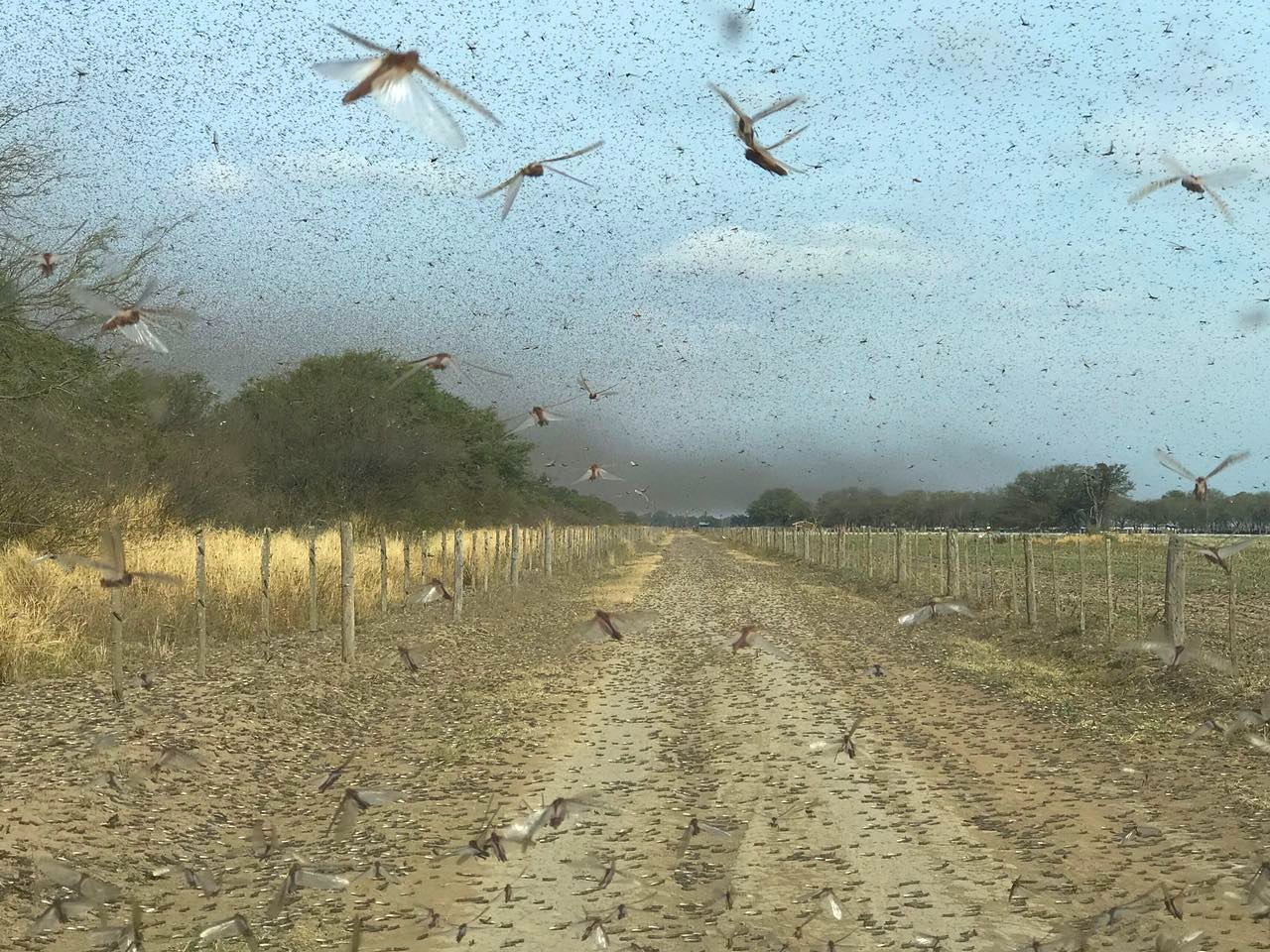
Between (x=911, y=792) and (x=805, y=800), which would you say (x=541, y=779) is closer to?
(x=805, y=800)

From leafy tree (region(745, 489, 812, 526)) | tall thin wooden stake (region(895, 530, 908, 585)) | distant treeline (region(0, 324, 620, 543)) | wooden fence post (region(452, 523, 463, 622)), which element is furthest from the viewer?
leafy tree (region(745, 489, 812, 526))

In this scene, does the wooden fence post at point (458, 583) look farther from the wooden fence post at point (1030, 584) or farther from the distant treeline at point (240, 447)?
the wooden fence post at point (1030, 584)

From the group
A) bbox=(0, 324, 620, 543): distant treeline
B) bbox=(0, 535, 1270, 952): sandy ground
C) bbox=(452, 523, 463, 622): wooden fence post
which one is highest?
bbox=(0, 324, 620, 543): distant treeline

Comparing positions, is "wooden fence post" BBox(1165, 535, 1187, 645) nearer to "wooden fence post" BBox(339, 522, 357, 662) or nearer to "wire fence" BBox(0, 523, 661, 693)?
"wire fence" BBox(0, 523, 661, 693)

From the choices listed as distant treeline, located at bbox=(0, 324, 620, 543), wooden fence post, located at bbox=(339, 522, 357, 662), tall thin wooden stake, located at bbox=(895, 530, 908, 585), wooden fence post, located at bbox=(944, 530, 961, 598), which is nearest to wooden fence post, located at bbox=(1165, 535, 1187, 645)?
distant treeline, located at bbox=(0, 324, 620, 543)

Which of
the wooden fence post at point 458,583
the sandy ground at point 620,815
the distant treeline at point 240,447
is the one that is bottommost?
the sandy ground at point 620,815

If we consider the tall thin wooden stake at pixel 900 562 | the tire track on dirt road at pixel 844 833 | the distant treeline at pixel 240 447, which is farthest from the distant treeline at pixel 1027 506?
the distant treeline at pixel 240 447
